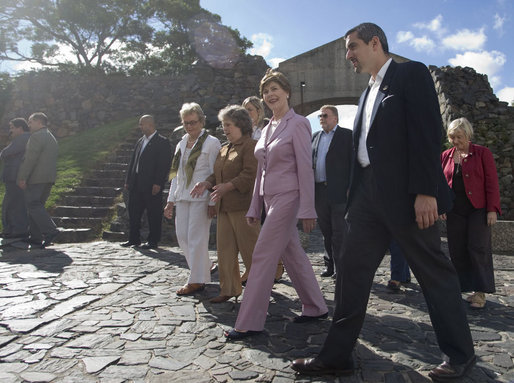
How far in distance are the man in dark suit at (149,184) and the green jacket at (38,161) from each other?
1.39 meters

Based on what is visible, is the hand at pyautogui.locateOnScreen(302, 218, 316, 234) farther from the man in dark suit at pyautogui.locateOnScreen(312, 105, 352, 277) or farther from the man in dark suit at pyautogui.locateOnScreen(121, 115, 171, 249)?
the man in dark suit at pyautogui.locateOnScreen(121, 115, 171, 249)

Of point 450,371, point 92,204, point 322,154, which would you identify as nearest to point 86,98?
point 92,204

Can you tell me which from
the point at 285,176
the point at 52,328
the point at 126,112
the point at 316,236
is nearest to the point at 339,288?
the point at 285,176

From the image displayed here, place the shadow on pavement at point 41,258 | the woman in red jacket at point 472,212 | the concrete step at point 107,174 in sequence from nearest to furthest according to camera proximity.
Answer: the woman in red jacket at point 472,212 → the shadow on pavement at point 41,258 → the concrete step at point 107,174

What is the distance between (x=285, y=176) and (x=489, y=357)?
5.89 ft

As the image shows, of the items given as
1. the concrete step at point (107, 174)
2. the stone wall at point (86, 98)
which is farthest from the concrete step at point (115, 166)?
the stone wall at point (86, 98)

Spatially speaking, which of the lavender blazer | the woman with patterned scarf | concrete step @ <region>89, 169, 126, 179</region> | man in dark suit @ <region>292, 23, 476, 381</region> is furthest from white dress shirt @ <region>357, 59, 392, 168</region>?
concrete step @ <region>89, 169, 126, 179</region>

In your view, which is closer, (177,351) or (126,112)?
(177,351)

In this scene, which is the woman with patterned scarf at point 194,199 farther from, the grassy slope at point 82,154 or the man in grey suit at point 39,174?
the grassy slope at point 82,154

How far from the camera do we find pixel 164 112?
18.0 metres

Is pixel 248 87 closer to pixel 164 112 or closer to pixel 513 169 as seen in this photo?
pixel 164 112

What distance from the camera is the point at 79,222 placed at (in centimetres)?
966

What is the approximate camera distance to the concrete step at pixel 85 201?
10523 millimetres

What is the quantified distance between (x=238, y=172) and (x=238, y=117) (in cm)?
52
